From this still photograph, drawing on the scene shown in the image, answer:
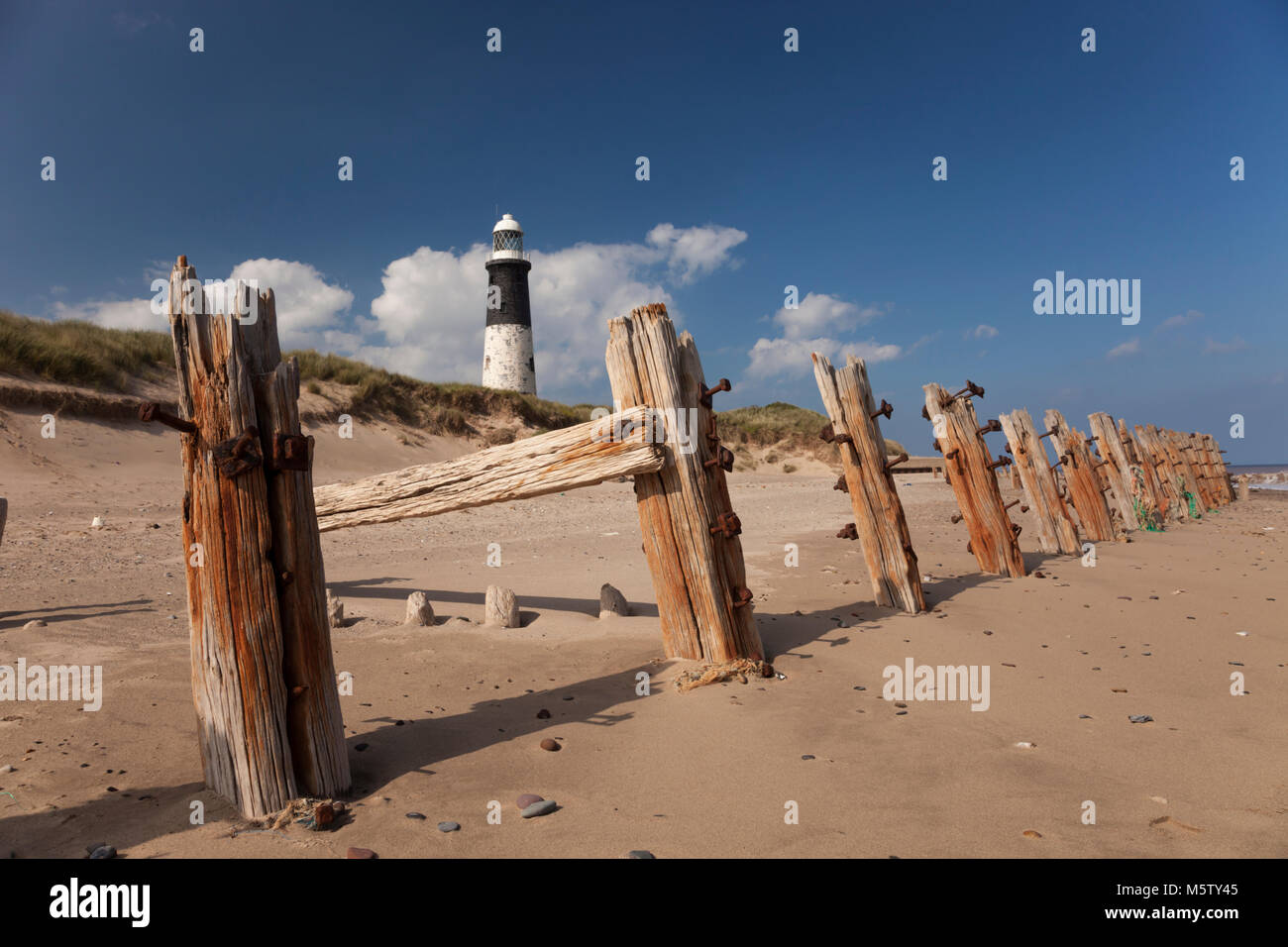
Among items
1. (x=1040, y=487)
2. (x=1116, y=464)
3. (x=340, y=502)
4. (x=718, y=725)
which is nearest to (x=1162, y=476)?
(x=1116, y=464)

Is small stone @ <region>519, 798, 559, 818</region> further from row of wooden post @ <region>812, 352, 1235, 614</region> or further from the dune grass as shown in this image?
the dune grass

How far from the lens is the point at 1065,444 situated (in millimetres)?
10695

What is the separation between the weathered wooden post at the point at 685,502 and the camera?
13.7 feet

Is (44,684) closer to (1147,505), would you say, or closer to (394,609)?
(394,609)

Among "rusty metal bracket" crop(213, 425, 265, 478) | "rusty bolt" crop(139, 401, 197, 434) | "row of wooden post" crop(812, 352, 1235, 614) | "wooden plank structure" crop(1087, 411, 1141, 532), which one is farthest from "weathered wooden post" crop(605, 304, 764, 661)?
"wooden plank structure" crop(1087, 411, 1141, 532)

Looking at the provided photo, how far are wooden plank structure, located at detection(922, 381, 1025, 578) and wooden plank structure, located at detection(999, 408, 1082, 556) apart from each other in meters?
2.07

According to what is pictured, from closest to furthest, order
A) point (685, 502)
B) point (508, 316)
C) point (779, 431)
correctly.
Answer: point (685, 502) → point (779, 431) → point (508, 316)

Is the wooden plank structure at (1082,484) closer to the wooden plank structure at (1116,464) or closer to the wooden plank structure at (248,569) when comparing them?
the wooden plank structure at (1116,464)

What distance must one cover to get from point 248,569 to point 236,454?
43 cm

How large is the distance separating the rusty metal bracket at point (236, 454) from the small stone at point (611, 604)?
3681mm

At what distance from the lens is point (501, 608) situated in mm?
5633

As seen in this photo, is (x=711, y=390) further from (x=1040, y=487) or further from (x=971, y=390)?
(x=1040, y=487)

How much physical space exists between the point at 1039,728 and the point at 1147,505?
12.2 m
